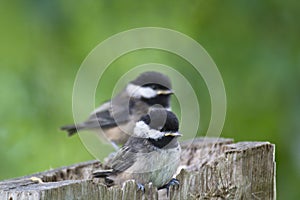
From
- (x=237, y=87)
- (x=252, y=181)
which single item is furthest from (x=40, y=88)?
(x=252, y=181)

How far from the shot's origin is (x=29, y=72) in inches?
196

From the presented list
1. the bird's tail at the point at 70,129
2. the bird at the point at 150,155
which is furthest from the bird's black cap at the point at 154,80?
the bird at the point at 150,155

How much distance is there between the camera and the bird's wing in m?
5.00

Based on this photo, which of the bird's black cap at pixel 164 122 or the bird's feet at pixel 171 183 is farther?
the bird's black cap at pixel 164 122

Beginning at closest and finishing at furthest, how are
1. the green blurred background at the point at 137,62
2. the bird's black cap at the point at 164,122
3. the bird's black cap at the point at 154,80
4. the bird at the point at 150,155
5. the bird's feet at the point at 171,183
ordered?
the bird's feet at the point at 171,183, the bird at the point at 150,155, the bird's black cap at the point at 164,122, the green blurred background at the point at 137,62, the bird's black cap at the point at 154,80

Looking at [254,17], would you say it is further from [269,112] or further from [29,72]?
[29,72]

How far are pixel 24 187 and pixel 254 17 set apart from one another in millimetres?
2654

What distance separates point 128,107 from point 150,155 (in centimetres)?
185

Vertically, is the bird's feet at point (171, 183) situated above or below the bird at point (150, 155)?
below

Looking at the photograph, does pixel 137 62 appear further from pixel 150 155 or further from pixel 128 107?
pixel 150 155

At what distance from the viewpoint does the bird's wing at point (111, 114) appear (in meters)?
5.00

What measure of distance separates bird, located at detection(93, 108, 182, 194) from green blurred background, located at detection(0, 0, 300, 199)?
1.28 metres

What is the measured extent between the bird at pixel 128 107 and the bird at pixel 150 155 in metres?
1.42

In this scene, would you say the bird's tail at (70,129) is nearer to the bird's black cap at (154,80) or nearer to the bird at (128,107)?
the bird at (128,107)
